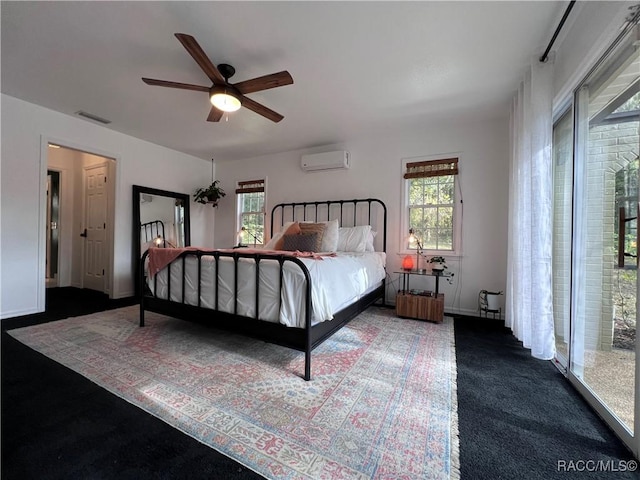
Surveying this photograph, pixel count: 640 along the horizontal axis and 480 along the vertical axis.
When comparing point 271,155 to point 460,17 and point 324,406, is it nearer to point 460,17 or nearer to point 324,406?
point 460,17

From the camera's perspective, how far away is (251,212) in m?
5.17

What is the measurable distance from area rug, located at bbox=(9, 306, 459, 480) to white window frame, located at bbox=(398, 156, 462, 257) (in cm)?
123

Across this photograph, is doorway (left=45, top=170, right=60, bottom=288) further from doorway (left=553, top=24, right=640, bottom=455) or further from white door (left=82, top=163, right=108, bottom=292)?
doorway (left=553, top=24, right=640, bottom=455)

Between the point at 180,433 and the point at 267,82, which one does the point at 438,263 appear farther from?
the point at 180,433

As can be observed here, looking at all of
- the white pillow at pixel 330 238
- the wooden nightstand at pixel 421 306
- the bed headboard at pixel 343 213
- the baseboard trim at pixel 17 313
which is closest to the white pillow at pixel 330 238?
the white pillow at pixel 330 238

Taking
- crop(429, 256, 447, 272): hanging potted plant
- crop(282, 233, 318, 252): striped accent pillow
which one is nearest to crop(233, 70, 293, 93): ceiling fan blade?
crop(282, 233, 318, 252): striped accent pillow

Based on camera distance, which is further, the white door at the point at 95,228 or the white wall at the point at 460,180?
the white door at the point at 95,228

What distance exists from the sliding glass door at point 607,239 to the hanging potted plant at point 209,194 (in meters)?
5.08

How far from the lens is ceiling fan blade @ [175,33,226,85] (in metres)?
1.65

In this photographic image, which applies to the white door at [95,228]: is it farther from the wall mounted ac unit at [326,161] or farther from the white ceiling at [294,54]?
the wall mounted ac unit at [326,161]

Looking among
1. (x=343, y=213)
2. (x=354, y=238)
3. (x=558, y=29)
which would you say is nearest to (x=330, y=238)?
(x=354, y=238)

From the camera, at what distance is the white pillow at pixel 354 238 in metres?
3.60

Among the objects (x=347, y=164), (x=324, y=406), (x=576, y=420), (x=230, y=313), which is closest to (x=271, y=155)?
(x=347, y=164)

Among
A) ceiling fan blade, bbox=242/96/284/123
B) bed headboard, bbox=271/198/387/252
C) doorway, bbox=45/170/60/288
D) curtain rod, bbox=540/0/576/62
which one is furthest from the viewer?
doorway, bbox=45/170/60/288
